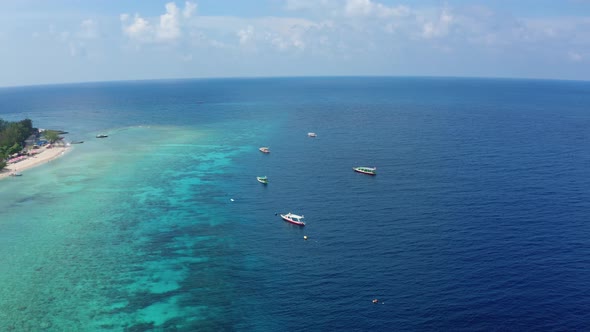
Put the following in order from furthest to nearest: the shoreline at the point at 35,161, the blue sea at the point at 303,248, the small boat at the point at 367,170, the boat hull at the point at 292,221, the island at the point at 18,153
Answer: the island at the point at 18,153 → the shoreline at the point at 35,161 → the small boat at the point at 367,170 → the boat hull at the point at 292,221 → the blue sea at the point at 303,248

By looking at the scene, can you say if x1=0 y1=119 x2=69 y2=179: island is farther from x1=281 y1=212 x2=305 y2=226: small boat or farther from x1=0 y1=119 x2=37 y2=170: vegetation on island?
x1=281 y1=212 x2=305 y2=226: small boat

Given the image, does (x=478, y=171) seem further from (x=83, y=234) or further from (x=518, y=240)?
(x=83, y=234)

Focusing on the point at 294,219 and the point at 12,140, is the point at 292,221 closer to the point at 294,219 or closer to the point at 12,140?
the point at 294,219

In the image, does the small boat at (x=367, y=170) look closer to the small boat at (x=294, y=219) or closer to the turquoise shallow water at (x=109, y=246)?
the small boat at (x=294, y=219)

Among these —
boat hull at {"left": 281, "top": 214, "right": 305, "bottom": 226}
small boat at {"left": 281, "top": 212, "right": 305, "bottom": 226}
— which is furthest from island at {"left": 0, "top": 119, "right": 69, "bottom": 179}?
small boat at {"left": 281, "top": 212, "right": 305, "bottom": 226}

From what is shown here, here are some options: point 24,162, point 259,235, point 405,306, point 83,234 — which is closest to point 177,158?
point 24,162

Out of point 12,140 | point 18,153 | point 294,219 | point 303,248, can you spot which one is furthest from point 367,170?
point 12,140

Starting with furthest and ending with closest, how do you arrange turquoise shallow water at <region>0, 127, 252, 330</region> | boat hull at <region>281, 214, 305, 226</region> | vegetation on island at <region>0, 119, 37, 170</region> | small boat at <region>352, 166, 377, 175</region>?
vegetation on island at <region>0, 119, 37, 170</region>
small boat at <region>352, 166, 377, 175</region>
boat hull at <region>281, 214, 305, 226</region>
turquoise shallow water at <region>0, 127, 252, 330</region>

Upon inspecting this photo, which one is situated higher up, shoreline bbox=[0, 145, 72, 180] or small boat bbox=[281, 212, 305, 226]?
shoreline bbox=[0, 145, 72, 180]

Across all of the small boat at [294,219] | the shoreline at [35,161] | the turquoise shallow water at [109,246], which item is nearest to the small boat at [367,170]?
the small boat at [294,219]
